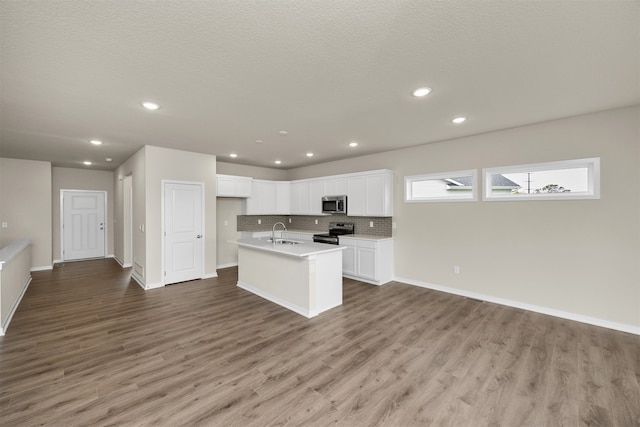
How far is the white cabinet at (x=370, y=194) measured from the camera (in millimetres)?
5340

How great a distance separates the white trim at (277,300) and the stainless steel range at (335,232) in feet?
6.33

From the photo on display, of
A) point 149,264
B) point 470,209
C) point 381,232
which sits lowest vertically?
point 149,264

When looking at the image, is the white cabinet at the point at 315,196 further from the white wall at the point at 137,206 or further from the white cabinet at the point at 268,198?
the white wall at the point at 137,206

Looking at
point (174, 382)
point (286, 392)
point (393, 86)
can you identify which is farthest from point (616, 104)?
point (174, 382)

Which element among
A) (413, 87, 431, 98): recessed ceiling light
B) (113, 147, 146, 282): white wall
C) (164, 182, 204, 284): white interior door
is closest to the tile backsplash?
(164, 182, 204, 284): white interior door

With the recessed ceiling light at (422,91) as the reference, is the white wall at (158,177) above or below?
below

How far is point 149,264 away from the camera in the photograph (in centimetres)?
490

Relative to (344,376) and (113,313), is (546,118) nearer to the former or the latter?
(344,376)

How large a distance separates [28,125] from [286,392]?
4862 millimetres

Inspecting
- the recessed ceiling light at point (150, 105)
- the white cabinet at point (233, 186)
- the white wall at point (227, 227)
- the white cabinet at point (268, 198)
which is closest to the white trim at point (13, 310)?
the recessed ceiling light at point (150, 105)

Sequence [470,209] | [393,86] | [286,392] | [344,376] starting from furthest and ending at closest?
[470,209]
[393,86]
[344,376]
[286,392]

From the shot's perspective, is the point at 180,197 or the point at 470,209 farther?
the point at 180,197

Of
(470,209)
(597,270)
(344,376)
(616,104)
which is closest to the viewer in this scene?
(344,376)

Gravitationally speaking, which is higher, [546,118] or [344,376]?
[546,118]
